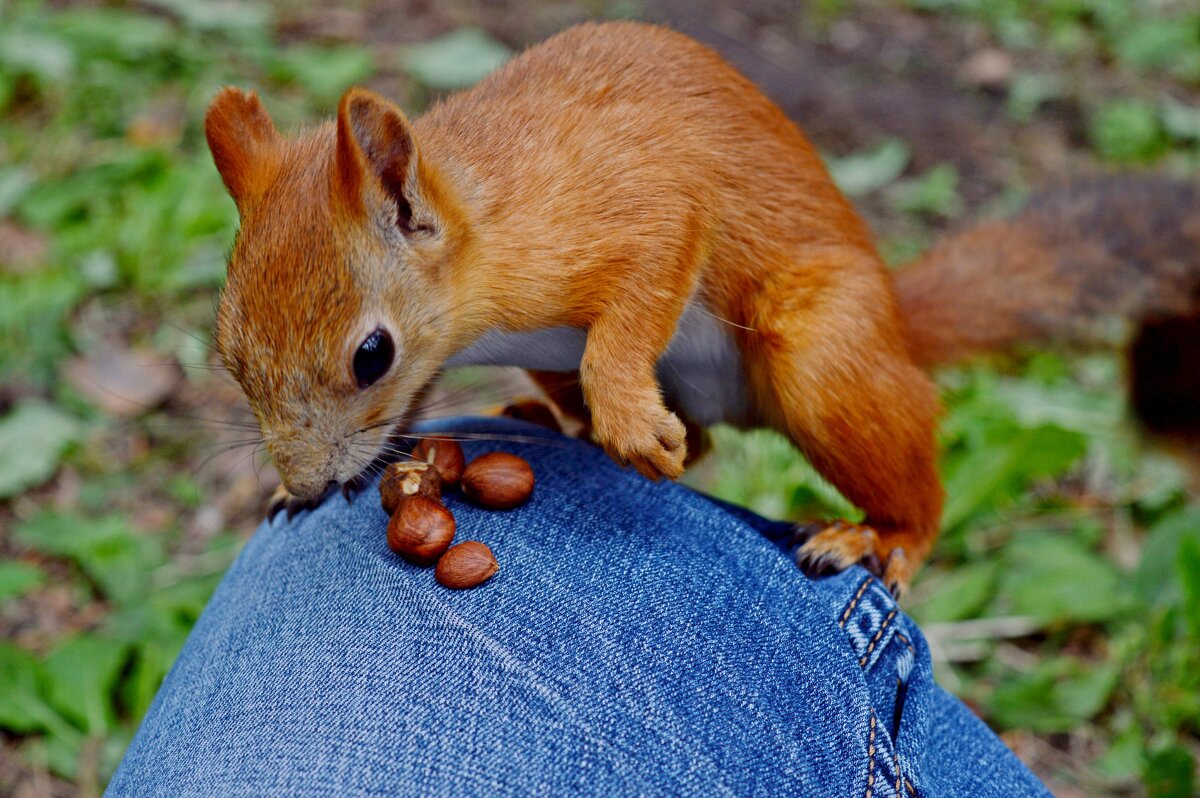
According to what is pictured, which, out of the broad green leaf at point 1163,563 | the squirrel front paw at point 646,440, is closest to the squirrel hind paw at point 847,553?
the squirrel front paw at point 646,440

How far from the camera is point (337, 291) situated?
1023 mm

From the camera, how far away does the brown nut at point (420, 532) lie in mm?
1001

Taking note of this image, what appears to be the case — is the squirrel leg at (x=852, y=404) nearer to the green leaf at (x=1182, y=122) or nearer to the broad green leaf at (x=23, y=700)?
the broad green leaf at (x=23, y=700)

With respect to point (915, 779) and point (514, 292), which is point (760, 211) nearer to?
point (514, 292)

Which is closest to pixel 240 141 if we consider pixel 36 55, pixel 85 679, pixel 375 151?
pixel 375 151

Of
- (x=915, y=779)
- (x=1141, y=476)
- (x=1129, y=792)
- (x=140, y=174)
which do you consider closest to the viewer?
(x=915, y=779)

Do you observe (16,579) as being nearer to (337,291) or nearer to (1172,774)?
(337,291)

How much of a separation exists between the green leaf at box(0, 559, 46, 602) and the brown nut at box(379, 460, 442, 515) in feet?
3.54

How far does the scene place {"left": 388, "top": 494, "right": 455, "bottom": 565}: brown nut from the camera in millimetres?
1001

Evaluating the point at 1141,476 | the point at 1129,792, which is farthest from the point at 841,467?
the point at 1141,476

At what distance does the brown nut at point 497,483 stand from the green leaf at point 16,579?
1124 mm

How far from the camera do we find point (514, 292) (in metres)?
1.13

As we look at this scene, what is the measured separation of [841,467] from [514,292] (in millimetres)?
463

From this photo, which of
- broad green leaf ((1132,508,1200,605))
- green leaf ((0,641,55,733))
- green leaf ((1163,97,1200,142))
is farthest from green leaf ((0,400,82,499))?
green leaf ((1163,97,1200,142))
